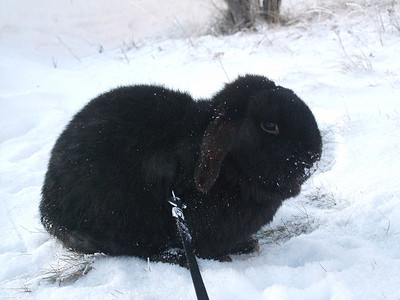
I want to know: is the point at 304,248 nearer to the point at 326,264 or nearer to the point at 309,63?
the point at 326,264

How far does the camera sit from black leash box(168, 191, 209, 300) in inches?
85.6

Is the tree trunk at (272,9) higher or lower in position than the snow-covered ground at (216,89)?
higher

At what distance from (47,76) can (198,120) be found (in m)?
4.93

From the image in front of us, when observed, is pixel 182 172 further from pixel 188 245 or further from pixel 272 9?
pixel 272 9

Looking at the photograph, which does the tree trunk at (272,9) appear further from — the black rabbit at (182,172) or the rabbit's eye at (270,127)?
the rabbit's eye at (270,127)

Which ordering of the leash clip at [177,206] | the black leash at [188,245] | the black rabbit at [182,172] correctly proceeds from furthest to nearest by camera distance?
the black rabbit at [182,172] < the leash clip at [177,206] < the black leash at [188,245]

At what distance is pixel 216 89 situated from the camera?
587cm

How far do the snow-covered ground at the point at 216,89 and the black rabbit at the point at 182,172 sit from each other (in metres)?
0.20

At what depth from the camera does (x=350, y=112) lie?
4.56m

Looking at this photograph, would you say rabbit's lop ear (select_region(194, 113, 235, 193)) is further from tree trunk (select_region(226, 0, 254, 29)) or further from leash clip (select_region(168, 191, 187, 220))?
tree trunk (select_region(226, 0, 254, 29))

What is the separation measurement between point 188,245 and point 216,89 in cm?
367

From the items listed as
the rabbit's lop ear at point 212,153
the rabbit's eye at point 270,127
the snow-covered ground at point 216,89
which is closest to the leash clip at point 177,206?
the rabbit's lop ear at point 212,153

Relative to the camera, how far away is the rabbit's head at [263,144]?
8.75ft

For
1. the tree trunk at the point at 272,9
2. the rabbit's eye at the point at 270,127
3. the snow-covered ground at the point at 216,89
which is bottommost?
the snow-covered ground at the point at 216,89
